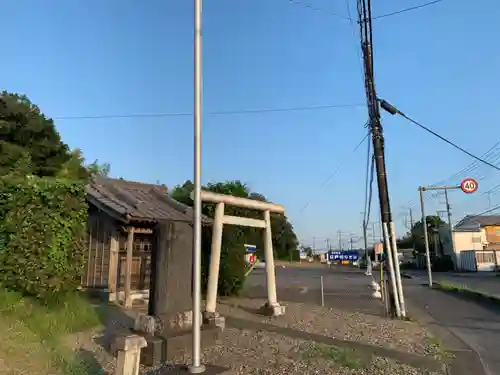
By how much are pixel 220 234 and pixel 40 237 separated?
3.99 metres

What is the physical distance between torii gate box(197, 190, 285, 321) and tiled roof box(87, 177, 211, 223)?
6.53ft

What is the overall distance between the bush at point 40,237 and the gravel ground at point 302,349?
1583 millimetres

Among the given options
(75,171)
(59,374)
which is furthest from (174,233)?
(75,171)

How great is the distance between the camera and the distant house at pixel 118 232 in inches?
492

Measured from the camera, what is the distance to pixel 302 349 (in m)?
7.41

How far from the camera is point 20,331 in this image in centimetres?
705

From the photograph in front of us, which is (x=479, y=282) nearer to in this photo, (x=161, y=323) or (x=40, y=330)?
(x=161, y=323)

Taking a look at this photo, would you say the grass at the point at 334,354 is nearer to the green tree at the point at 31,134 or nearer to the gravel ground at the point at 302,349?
the gravel ground at the point at 302,349

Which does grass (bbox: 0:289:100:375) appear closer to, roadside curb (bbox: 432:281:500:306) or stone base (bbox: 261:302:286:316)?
stone base (bbox: 261:302:286:316)

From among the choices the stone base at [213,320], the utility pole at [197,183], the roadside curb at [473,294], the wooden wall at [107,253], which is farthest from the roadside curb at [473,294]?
the utility pole at [197,183]

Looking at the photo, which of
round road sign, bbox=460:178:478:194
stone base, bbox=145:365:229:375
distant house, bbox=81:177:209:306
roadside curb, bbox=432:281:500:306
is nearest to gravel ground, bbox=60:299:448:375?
stone base, bbox=145:365:229:375

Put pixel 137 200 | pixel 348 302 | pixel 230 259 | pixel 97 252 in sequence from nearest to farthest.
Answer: pixel 97 252, pixel 137 200, pixel 348 302, pixel 230 259

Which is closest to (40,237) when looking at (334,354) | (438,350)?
(334,354)

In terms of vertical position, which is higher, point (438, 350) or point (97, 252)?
point (97, 252)
